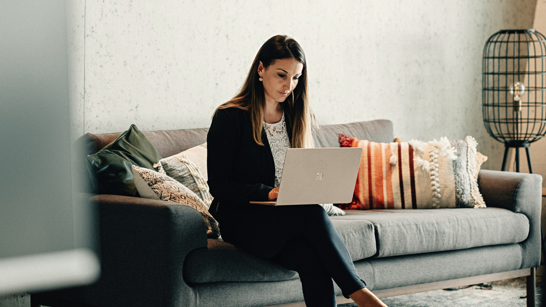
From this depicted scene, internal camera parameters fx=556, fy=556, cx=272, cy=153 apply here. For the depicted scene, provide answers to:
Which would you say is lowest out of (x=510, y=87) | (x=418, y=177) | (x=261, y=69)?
(x=418, y=177)

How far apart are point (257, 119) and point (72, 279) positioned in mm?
1644

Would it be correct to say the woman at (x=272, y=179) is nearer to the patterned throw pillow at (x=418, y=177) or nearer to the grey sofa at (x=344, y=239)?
the grey sofa at (x=344, y=239)

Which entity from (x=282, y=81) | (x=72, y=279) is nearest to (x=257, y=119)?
(x=282, y=81)

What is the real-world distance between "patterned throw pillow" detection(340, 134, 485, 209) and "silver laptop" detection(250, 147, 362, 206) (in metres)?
0.99

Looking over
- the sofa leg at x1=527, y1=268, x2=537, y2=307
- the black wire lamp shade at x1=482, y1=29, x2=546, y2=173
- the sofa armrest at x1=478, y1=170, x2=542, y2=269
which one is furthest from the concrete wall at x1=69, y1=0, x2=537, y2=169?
the sofa leg at x1=527, y1=268, x2=537, y2=307

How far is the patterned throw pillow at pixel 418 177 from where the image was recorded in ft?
8.78

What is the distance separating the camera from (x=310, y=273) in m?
1.67

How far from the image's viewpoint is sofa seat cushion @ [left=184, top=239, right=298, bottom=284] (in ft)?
5.57

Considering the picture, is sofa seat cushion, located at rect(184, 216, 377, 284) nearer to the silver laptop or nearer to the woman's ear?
the silver laptop

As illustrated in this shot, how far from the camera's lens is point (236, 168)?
1951 millimetres

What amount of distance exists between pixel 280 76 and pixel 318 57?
51.6 inches

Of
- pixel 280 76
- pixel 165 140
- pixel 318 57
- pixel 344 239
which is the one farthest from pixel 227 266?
pixel 318 57

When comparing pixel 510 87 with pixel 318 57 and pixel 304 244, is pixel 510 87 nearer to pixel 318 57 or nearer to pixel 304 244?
pixel 318 57

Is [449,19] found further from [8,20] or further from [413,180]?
[8,20]
